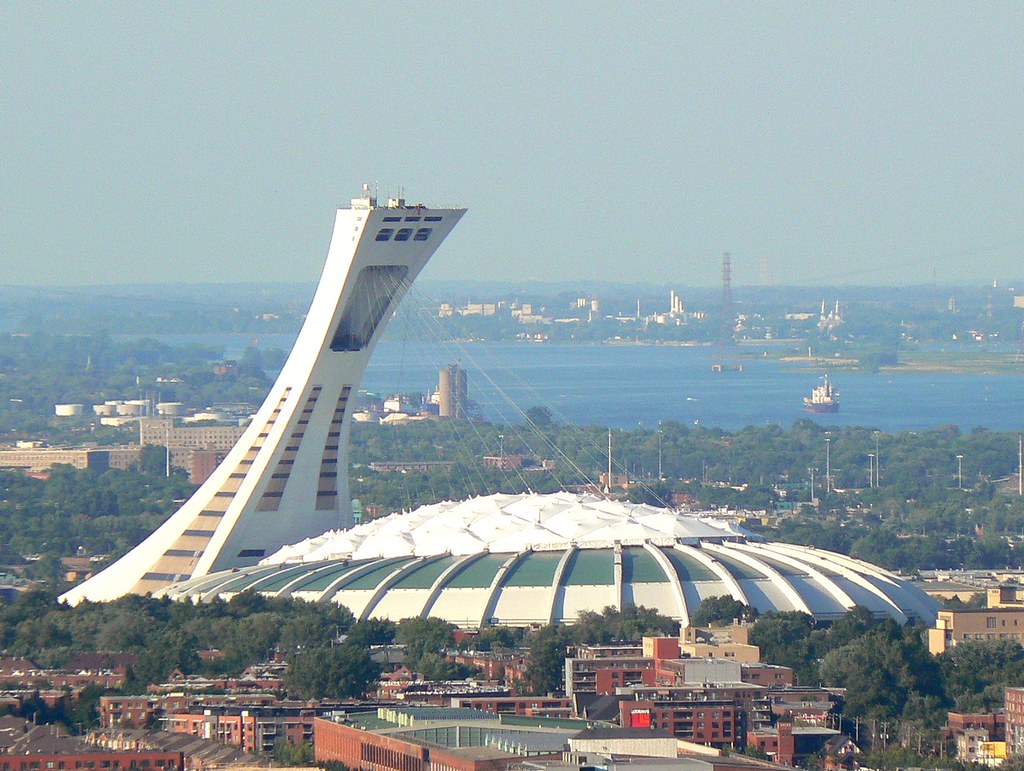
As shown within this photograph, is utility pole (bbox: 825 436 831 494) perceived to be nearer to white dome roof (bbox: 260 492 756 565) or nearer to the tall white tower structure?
white dome roof (bbox: 260 492 756 565)

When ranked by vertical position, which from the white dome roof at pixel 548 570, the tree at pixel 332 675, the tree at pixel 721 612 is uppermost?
the white dome roof at pixel 548 570

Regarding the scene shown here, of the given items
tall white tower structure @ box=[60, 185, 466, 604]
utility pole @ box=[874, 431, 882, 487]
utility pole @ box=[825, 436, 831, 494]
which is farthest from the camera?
utility pole @ box=[874, 431, 882, 487]

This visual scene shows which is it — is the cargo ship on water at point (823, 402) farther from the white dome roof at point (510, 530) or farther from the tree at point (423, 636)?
the tree at point (423, 636)

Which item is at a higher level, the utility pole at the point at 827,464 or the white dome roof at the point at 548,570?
the utility pole at the point at 827,464

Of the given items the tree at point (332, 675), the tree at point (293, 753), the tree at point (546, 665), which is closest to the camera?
the tree at point (293, 753)

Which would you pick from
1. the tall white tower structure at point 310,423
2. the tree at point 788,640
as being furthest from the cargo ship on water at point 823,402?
the tree at point 788,640

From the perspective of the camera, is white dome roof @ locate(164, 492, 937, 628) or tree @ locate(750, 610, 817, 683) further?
white dome roof @ locate(164, 492, 937, 628)

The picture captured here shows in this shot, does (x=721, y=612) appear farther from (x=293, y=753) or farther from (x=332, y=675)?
(x=293, y=753)

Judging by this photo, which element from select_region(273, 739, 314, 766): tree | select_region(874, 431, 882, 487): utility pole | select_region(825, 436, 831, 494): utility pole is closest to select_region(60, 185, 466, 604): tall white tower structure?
select_region(273, 739, 314, 766): tree
